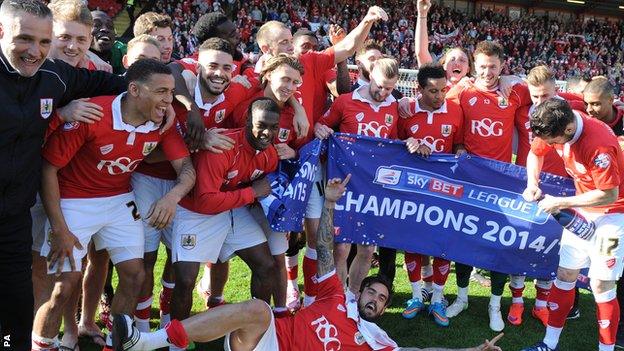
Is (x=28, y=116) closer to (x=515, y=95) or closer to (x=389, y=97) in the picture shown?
(x=389, y=97)

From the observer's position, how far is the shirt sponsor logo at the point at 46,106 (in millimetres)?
3379

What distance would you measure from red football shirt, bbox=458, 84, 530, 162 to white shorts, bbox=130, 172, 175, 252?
8.98 ft

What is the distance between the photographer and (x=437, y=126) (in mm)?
5238

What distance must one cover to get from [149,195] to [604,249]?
351 centimetres

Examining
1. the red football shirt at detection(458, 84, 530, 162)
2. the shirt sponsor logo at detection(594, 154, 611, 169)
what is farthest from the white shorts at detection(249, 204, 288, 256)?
the shirt sponsor logo at detection(594, 154, 611, 169)

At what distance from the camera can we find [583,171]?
4.46 m

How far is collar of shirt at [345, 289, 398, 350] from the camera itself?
3.82 meters

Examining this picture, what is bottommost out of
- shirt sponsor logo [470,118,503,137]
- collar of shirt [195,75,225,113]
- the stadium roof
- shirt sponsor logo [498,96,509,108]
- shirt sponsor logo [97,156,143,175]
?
the stadium roof

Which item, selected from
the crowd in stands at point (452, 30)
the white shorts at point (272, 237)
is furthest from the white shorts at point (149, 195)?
the crowd in stands at point (452, 30)

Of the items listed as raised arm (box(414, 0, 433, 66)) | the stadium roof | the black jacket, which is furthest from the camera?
the stadium roof

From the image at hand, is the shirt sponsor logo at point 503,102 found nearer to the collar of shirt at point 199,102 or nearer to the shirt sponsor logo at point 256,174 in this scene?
the shirt sponsor logo at point 256,174

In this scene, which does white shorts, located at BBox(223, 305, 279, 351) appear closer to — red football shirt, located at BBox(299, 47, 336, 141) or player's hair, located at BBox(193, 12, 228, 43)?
red football shirt, located at BBox(299, 47, 336, 141)

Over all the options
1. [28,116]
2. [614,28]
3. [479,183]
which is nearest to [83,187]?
[28,116]

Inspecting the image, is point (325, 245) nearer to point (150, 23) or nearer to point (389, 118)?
point (389, 118)
